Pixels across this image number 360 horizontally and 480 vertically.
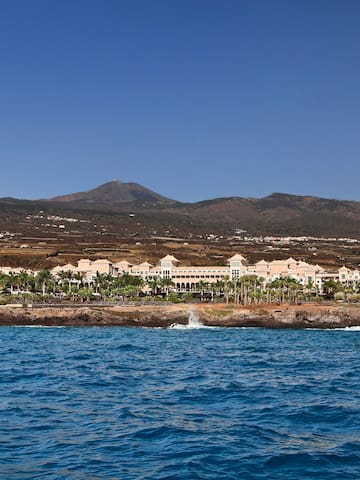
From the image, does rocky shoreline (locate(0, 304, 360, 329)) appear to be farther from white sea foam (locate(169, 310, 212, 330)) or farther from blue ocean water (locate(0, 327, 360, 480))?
blue ocean water (locate(0, 327, 360, 480))

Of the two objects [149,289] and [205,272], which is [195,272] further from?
[149,289]

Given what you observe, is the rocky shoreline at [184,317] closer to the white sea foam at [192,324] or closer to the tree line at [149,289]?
the white sea foam at [192,324]

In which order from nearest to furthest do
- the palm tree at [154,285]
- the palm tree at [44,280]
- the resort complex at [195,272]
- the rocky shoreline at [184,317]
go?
the rocky shoreline at [184,317]
the palm tree at [44,280]
the palm tree at [154,285]
the resort complex at [195,272]

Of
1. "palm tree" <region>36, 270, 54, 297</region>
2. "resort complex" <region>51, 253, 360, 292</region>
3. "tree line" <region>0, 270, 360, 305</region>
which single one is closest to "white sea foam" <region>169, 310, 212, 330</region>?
Answer: "tree line" <region>0, 270, 360, 305</region>

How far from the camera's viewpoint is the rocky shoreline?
89.4 meters

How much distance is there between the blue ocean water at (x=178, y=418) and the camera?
1673 centimetres

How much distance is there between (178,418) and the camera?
22.3 m

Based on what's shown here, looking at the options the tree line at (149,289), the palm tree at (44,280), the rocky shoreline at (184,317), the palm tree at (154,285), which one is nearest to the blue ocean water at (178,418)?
the rocky shoreline at (184,317)

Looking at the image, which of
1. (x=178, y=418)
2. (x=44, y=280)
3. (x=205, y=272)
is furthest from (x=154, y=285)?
(x=178, y=418)

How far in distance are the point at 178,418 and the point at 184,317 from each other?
69160mm

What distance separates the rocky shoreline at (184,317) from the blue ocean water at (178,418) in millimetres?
48393

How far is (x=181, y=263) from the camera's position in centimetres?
17925

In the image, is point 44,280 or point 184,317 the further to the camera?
point 44,280

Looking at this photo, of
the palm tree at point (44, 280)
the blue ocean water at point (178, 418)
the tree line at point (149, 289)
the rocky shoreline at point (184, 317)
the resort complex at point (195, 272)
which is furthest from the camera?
the resort complex at point (195, 272)
